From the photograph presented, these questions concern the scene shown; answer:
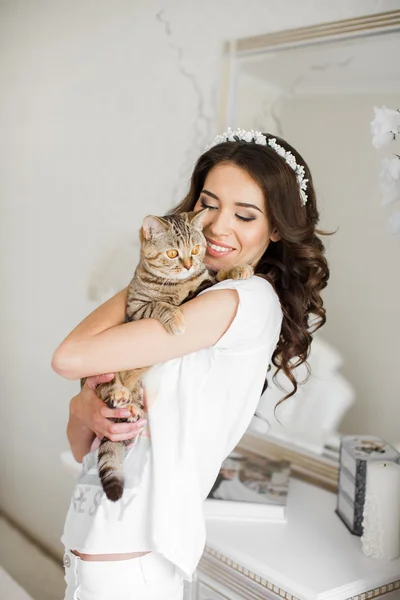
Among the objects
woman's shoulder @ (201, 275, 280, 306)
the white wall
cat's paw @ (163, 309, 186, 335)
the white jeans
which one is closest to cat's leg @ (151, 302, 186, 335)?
cat's paw @ (163, 309, 186, 335)

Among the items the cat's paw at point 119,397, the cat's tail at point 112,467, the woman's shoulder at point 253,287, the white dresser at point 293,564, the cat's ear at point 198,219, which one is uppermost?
the cat's ear at point 198,219

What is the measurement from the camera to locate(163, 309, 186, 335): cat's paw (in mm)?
1189

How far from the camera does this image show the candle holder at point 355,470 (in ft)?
5.31

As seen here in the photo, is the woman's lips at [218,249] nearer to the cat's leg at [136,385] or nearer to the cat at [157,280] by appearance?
the cat at [157,280]

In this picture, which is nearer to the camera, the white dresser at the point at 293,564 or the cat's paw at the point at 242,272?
the cat's paw at the point at 242,272

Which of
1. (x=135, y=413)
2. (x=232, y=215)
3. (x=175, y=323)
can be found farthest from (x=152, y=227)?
(x=135, y=413)

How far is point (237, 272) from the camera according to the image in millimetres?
1338

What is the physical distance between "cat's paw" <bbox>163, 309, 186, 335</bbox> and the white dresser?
0.70 meters

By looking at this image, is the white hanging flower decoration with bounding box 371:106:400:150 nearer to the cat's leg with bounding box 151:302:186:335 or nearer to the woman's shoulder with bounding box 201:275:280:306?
the woman's shoulder with bounding box 201:275:280:306

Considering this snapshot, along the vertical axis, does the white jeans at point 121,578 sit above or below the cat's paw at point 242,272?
below

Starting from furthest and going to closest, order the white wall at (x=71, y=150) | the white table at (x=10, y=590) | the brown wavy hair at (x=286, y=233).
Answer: the white table at (x=10, y=590), the white wall at (x=71, y=150), the brown wavy hair at (x=286, y=233)

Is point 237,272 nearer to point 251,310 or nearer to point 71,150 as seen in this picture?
point 251,310

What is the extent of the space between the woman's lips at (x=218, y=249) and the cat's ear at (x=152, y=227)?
0.13m

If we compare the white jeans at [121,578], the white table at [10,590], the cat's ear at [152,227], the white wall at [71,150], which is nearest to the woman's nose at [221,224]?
the cat's ear at [152,227]
